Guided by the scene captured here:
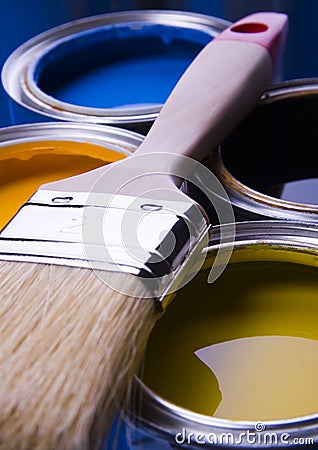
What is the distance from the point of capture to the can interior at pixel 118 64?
1673mm

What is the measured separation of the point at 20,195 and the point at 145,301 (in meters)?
0.58

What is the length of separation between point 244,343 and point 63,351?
38cm

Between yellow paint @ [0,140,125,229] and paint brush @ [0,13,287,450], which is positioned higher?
paint brush @ [0,13,287,450]

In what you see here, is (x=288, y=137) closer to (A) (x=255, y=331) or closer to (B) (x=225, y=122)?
(B) (x=225, y=122)

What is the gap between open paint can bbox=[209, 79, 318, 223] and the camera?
4.61 feet

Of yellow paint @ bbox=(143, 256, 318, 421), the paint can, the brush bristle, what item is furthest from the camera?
the paint can

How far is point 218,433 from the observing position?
0.82 metres

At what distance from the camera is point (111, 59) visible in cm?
186

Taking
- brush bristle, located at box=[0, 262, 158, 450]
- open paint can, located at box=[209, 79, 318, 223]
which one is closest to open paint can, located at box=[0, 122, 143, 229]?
open paint can, located at box=[209, 79, 318, 223]

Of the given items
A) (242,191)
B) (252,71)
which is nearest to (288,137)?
(252,71)

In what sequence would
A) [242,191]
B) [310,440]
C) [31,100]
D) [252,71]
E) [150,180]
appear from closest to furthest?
[310,440] → [150,180] → [242,191] → [252,71] → [31,100]

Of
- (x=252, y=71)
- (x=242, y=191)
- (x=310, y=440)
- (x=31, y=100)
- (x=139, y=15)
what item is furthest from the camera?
(x=139, y=15)

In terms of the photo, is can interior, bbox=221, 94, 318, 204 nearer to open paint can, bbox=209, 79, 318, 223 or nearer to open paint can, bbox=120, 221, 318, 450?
open paint can, bbox=209, 79, 318, 223

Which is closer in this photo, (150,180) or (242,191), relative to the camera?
(150,180)
